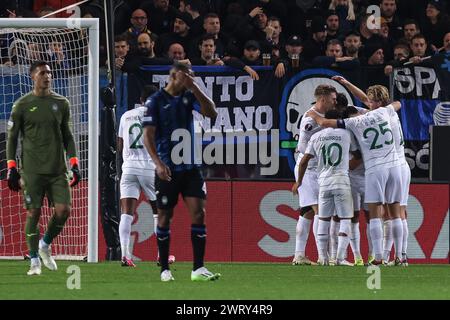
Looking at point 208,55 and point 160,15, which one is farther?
point 160,15

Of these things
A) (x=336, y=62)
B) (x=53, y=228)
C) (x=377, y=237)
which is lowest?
(x=377, y=237)

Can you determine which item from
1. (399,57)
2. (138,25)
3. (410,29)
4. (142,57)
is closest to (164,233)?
(142,57)

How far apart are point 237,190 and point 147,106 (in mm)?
6628

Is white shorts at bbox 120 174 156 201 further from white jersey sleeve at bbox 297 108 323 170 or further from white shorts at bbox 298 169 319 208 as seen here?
white shorts at bbox 298 169 319 208

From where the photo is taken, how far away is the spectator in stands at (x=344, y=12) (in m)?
21.5

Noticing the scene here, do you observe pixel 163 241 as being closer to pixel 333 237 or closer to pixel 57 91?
pixel 333 237

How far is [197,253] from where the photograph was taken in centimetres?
1298

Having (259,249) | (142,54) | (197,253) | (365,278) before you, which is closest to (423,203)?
(259,249)

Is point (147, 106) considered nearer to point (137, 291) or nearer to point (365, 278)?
point (137, 291)

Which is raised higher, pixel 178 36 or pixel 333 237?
pixel 178 36

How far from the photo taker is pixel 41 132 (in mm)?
14273

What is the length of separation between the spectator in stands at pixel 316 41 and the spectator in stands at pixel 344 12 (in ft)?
1.71

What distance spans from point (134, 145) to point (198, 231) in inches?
161

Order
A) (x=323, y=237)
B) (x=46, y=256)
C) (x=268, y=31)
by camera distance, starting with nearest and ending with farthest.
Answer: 1. (x=46, y=256)
2. (x=323, y=237)
3. (x=268, y=31)
